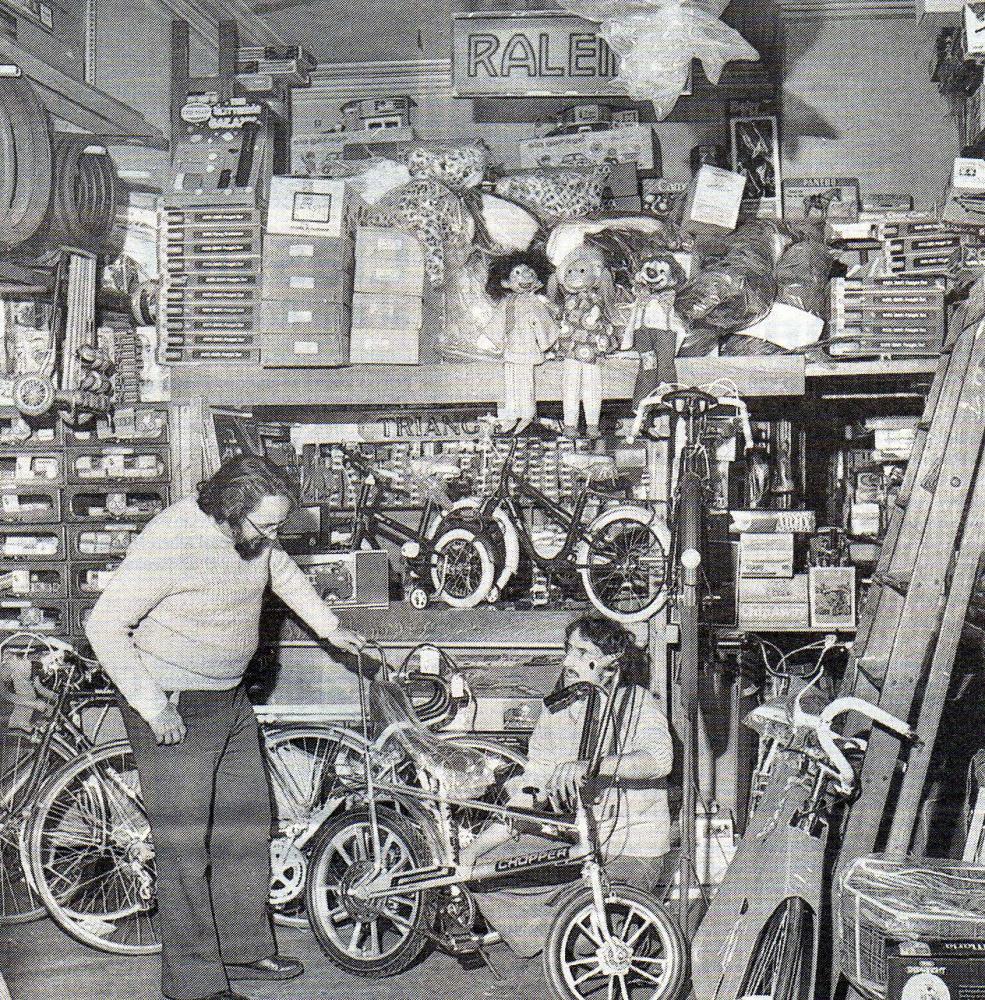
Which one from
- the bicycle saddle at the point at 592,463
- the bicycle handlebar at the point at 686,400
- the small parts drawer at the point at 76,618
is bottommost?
the small parts drawer at the point at 76,618

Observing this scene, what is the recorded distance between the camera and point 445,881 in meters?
3.23

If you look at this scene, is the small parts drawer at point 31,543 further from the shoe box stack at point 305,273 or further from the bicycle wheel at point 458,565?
the bicycle wheel at point 458,565

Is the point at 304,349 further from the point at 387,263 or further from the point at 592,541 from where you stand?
the point at 592,541

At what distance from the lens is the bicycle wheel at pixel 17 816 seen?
3.72m

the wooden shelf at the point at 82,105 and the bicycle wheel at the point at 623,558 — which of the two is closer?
the wooden shelf at the point at 82,105

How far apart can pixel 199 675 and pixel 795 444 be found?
2.71 m

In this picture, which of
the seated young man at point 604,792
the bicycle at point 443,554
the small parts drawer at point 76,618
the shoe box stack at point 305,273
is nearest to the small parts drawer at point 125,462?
the small parts drawer at point 76,618

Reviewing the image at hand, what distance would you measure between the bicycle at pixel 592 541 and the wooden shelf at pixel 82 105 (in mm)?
2086

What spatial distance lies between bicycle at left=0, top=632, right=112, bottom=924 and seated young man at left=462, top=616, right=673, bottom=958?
152 centimetres

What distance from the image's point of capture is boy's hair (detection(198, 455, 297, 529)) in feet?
10.9

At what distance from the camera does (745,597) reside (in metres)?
4.08

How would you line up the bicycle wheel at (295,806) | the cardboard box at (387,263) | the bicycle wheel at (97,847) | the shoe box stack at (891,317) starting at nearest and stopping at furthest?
the bicycle wheel at (97,847) → the bicycle wheel at (295,806) → the shoe box stack at (891,317) → the cardboard box at (387,263)

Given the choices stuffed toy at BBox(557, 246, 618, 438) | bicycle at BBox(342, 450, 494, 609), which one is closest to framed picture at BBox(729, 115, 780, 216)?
stuffed toy at BBox(557, 246, 618, 438)

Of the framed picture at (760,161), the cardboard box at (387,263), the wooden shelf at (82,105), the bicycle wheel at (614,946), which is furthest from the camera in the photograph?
the framed picture at (760,161)
